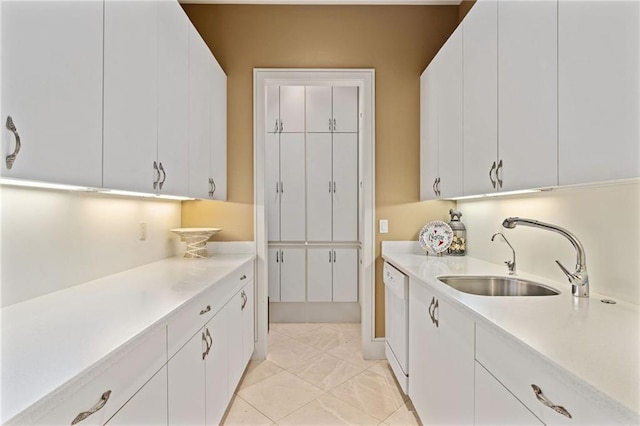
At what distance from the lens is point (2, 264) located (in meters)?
1.15

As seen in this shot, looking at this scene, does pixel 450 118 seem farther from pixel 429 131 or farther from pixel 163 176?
pixel 163 176

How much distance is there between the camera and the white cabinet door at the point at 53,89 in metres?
0.87

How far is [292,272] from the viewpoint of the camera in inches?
148

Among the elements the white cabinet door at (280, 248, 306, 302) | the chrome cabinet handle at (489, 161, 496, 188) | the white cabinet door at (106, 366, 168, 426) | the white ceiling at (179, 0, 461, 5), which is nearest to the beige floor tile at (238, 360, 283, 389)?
the white cabinet door at (280, 248, 306, 302)

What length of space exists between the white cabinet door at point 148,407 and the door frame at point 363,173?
167 cm

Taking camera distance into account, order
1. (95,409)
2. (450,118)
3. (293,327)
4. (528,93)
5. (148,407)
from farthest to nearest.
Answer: (293,327)
(450,118)
(528,93)
(148,407)
(95,409)

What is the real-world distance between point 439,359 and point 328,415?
0.89 meters

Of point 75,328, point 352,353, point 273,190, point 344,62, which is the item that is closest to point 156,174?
point 75,328

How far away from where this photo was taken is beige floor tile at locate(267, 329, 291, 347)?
3215 mm

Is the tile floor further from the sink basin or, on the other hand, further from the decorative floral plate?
the decorative floral plate

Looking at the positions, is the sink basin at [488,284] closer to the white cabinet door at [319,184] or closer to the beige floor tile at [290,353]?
the beige floor tile at [290,353]

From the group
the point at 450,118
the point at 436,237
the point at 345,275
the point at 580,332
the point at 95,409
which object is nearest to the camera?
the point at 95,409

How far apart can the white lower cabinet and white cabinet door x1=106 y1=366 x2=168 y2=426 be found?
3.76ft

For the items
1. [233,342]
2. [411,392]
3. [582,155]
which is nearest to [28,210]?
[233,342]
